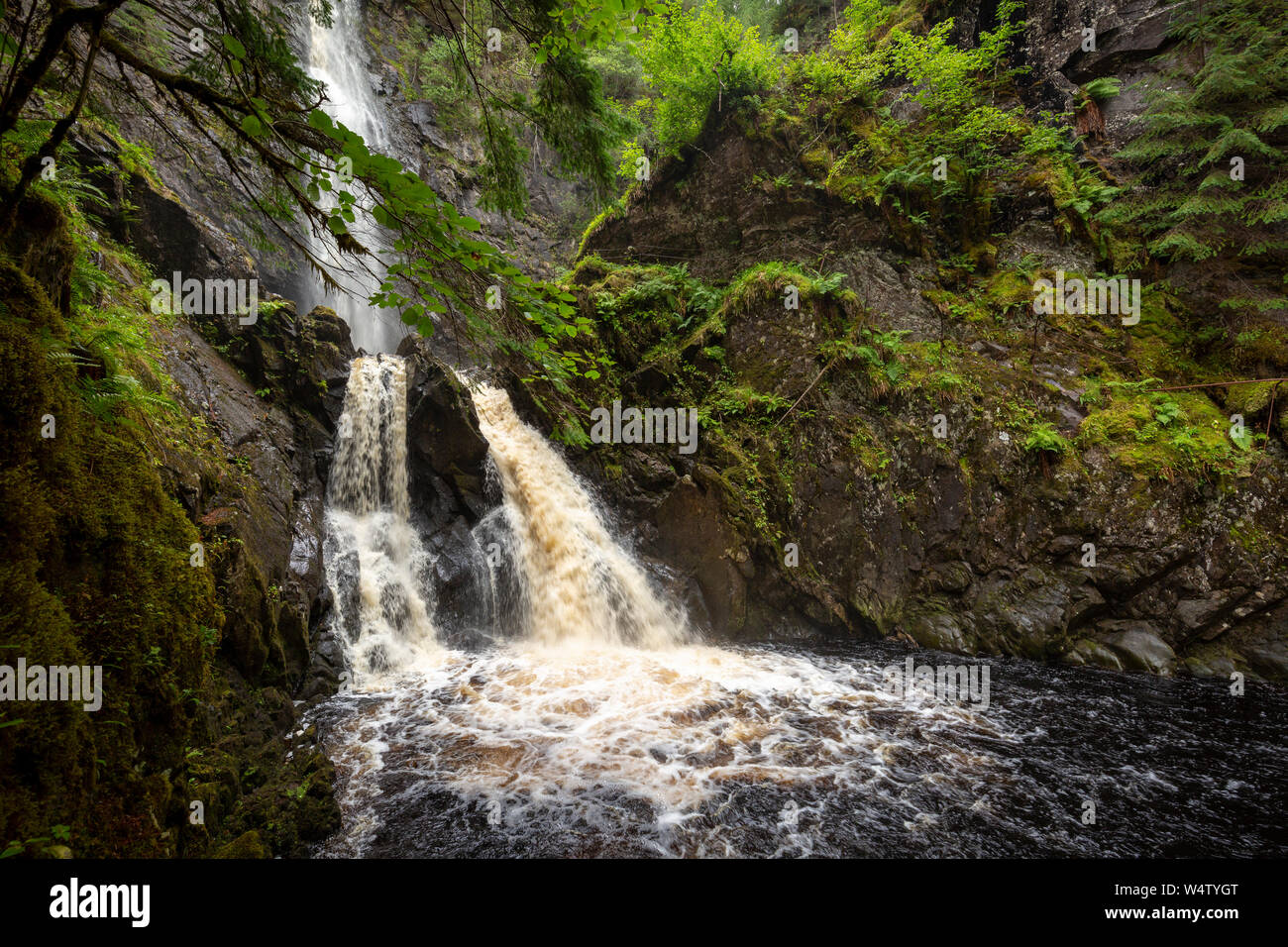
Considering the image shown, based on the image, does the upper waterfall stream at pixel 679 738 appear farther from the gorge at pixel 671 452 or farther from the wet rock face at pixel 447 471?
the wet rock face at pixel 447 471

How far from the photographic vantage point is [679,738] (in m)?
5.62

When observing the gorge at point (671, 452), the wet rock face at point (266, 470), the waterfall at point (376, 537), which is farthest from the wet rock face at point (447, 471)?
the wet rock face at point (266, 470)

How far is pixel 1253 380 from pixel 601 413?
11746 mm

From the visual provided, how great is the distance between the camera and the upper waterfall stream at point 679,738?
13.9 ft

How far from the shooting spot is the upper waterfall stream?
422cm

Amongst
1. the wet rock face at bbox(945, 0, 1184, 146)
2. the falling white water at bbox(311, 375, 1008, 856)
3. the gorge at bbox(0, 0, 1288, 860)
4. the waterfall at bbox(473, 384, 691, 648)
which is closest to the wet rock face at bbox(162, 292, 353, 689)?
the gorge at bbox(0, 0, 1288, 860)

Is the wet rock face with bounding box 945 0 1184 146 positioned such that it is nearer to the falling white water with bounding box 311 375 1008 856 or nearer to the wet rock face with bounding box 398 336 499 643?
the falling white water with bounding box 311 375 1008 856

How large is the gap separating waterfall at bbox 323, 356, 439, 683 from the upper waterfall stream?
0.04m

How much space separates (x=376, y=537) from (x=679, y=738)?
6261 millimetres

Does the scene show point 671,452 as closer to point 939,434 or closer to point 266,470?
point 939,434

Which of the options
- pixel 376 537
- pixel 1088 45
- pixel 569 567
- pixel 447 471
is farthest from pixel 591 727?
pixel 1088 45
